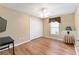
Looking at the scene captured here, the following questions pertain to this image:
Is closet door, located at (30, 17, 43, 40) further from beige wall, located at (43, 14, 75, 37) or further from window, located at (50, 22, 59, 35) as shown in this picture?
window, located at (50, 22, 59, 35)

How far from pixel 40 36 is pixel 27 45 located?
1.32ft

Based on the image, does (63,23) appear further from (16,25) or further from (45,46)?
(16,25)

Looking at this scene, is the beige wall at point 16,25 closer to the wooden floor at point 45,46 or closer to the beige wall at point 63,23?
the wooden floor at point 45,46

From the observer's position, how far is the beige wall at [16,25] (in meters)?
1.58

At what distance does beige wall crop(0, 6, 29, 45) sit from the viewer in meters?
1.58

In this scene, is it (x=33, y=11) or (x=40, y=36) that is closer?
(x=33, y=11)

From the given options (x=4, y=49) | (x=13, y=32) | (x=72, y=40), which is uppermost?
(x=13, y=32)

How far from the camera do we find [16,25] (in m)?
1.76

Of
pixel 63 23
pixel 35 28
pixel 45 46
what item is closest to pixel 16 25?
pixel 35 28

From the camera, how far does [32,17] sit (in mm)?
1910

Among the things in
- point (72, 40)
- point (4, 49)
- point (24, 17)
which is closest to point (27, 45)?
point (4, 49)

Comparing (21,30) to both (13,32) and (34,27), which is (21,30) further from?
(34,27)

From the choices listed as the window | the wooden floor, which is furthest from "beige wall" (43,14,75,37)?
the wooden floor

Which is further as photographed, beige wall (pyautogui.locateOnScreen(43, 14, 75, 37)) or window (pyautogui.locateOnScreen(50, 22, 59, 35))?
window (pyautogui.locateOnScreen(50, 22, 59, 35))
